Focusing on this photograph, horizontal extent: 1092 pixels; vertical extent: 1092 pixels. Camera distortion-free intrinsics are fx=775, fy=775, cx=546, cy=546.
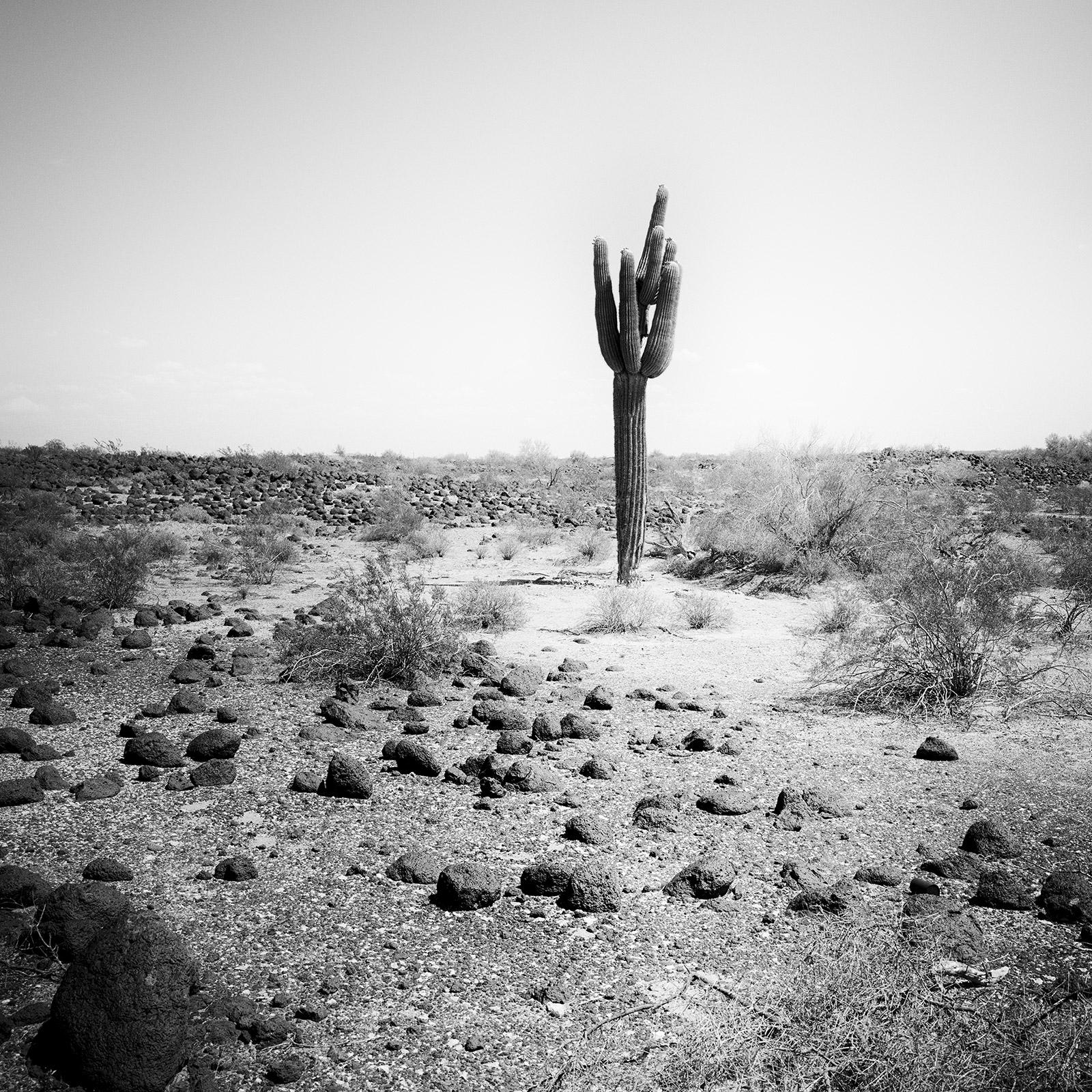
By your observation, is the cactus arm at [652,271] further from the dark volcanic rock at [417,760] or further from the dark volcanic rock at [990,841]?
the dark volcanic rock at [990,841]

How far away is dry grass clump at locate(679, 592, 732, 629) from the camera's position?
40.7 feet

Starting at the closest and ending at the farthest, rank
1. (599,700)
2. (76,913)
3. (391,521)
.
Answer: (76,913)
(599,700)
(391,521)

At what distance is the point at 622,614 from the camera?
39.2ft

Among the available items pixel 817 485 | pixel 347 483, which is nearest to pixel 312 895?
pixel 817 485

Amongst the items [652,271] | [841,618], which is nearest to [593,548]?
[652,271]

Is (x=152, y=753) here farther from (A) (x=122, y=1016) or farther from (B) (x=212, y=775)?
(A) (x=122, y=1016)

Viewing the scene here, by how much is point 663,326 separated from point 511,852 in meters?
12.3

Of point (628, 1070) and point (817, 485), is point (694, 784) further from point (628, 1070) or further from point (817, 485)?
point (817, 485)

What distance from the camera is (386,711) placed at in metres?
7.63

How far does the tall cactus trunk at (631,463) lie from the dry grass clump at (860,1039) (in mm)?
12226

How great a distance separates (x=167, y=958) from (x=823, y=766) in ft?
16.5

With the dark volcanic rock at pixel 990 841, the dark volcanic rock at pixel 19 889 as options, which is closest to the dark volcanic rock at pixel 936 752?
the dark volcanic rock at pixel 990 841

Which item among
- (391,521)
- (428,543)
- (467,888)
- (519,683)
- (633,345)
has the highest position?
(633,345)

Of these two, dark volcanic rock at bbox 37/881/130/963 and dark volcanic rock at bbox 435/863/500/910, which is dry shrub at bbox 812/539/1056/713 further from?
dark volcanic rock at bbox 37/881/130/963
